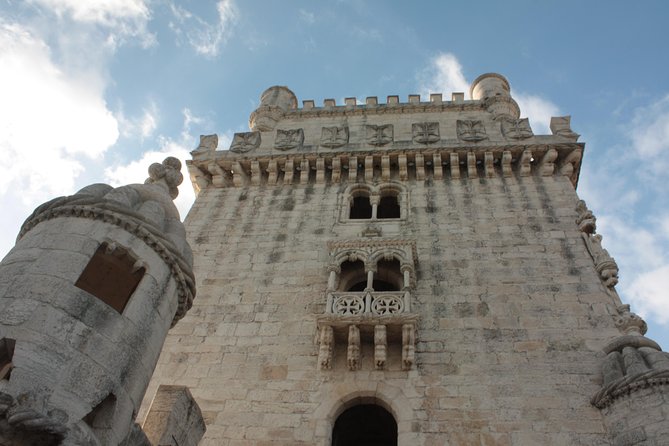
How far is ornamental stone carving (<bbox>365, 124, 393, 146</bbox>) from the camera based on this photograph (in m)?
18.2

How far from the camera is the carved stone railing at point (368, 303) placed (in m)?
11.8

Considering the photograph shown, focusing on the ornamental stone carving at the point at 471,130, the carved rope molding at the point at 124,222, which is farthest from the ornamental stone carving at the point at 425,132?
the carved rope molding at the point at 124,222

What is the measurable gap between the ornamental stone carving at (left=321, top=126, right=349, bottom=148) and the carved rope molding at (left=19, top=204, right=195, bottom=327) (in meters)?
10.5

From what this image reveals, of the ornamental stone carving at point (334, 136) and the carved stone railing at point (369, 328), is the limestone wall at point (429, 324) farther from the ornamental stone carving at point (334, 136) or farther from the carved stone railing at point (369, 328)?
the ornamental stone carving at point (334, 136)

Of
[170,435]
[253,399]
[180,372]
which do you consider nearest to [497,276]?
[253,399]

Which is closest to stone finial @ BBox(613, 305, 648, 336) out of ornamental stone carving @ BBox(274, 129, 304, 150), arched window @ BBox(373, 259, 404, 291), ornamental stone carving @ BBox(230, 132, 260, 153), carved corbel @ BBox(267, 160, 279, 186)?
arched window @ BBox(373, 259, 404, 291)

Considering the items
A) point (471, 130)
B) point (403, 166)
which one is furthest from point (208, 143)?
point (471, 130)

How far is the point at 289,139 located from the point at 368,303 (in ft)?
27.4

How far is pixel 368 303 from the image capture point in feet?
39.0

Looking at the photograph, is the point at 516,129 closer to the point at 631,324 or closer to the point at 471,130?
the point at 471,130

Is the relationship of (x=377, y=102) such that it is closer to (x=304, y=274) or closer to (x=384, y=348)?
(x=304, y=274)

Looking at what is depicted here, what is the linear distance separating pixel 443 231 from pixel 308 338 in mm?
4638

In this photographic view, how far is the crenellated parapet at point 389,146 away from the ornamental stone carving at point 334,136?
0.11 feet

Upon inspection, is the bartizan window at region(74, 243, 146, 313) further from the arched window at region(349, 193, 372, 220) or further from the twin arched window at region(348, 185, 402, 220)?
the arched window at region(349, 193, 372, 220)
